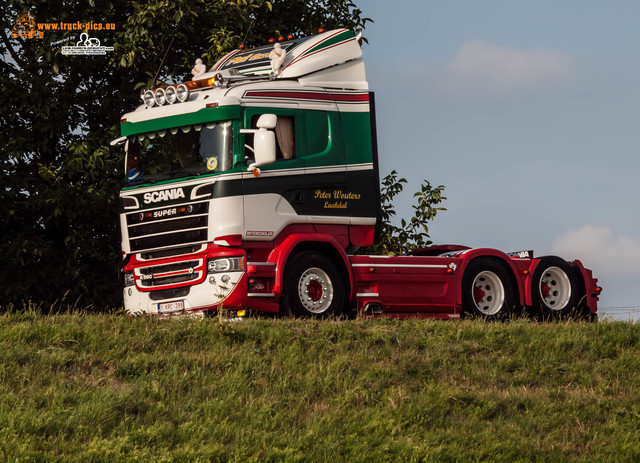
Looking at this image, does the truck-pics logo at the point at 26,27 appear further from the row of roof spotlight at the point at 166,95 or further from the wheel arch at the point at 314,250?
the wheel arch at the point at 314,250

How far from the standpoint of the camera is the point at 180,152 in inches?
604

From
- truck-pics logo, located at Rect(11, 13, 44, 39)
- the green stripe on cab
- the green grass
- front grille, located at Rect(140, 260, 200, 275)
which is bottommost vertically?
the green grass

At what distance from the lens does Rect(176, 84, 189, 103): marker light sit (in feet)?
50.5

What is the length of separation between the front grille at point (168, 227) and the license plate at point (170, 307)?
0.87 meters

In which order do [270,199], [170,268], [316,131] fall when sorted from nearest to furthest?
1. [270,199]
2. [170,268]
3. [316,131]

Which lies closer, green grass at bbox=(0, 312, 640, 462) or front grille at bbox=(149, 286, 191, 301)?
green grass at bbox=(0, 312, 640, 462)

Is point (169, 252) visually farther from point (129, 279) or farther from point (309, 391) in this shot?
point (309, 391)

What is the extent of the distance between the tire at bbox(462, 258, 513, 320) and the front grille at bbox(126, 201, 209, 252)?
482cm

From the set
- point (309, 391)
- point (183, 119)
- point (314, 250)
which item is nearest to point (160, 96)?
point (183, 119)

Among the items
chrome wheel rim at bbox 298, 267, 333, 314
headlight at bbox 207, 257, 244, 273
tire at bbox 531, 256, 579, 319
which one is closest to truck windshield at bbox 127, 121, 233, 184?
headlight at bbox 207, 257, 244, 273

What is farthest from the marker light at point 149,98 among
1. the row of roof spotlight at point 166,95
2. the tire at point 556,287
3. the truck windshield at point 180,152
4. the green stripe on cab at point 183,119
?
the tire at point 556,287

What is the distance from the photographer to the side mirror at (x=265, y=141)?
1466cm

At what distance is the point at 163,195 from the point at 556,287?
7.38 metres

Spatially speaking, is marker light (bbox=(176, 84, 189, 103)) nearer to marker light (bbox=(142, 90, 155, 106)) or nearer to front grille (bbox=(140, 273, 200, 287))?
marker light (bbox=(142, 90, 155, 106))
